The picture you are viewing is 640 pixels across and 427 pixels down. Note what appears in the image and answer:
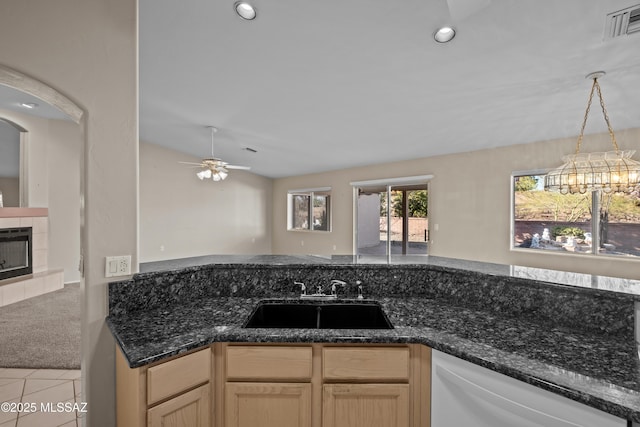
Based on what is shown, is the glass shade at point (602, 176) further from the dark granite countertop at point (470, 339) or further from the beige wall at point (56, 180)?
the beige wall at point (56, 180)

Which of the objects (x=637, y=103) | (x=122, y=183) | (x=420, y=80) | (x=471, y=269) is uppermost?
(x=420, y=80)

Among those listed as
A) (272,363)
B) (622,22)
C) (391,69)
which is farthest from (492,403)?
(391,69)

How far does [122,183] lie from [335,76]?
2.30 m

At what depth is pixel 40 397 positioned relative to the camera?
7.05 feet

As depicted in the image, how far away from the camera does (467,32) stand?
219cm

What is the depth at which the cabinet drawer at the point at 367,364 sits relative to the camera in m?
1.26

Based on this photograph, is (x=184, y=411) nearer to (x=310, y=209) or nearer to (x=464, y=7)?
(x=464, y=7)

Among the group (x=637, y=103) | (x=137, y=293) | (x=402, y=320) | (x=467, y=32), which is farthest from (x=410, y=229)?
(x=137, y=293)

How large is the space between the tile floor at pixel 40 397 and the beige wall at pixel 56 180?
3.54 metres

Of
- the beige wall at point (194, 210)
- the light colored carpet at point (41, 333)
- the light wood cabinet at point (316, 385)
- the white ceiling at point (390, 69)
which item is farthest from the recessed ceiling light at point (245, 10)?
the beige wall at point (194, 210)

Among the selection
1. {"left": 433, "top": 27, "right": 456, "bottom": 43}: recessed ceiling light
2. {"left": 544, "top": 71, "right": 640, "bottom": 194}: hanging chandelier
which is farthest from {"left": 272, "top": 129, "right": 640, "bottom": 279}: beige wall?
{"left": 433, "top": 27, "right": 456, "bottom": 43}: recessed ceiling light

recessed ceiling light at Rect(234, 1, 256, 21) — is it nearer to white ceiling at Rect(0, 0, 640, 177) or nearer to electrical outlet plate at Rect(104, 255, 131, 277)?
white ceiling at Rect(0, 0, 640, 177)

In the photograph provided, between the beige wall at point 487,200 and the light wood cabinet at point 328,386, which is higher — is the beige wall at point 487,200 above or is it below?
above

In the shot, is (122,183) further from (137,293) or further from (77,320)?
(77,320)
